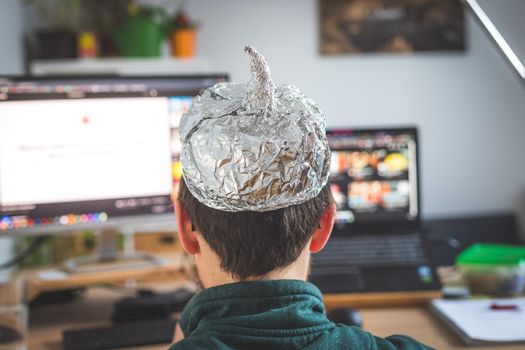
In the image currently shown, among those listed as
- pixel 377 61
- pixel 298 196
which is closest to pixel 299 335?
pixel 298 196

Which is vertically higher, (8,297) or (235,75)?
(235,75)

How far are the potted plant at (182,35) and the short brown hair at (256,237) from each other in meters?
2.94

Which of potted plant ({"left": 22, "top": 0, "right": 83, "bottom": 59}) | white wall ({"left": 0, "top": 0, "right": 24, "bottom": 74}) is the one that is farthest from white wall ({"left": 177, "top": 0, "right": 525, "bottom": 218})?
white wall ({"left": 0, "top": 0, "right": 24, "bottom": 74})

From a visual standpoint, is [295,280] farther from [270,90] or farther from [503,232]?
[503,232]

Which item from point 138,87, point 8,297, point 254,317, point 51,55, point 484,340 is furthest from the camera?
point 51,55

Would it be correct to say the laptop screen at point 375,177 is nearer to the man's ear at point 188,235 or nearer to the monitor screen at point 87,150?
the monitor screen at point 87,150

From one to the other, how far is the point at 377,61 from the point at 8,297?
9.87 feet

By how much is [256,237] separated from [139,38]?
9.25ft

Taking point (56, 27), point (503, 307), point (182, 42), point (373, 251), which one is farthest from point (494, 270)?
point (56, 27)

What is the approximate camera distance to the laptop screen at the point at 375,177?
163 centimetres

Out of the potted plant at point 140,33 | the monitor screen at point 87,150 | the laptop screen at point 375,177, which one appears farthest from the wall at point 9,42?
the laptop screen at point 375,177

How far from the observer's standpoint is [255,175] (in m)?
0.76

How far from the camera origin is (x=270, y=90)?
785 millimetres

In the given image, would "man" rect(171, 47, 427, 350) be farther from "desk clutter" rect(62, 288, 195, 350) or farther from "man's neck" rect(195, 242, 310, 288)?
"desk clutter" rect(62, 288, 195, 350)
